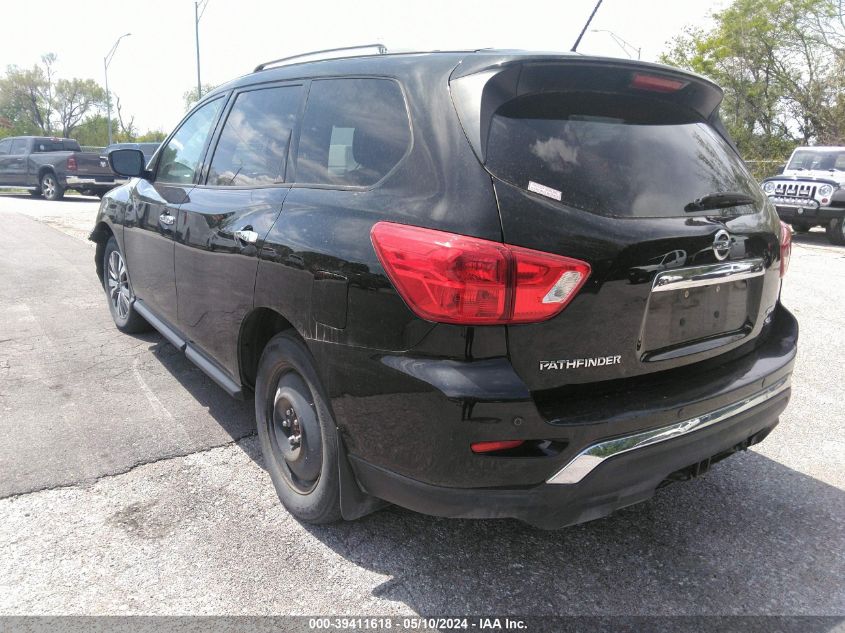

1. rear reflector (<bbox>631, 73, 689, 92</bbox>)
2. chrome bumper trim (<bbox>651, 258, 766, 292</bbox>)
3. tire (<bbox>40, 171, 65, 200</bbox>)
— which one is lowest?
tire (<bbox>40, 171, 65, 200</bbox>)

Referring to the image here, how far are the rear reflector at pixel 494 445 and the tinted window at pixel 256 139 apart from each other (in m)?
1.51

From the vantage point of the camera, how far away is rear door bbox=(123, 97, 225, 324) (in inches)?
149

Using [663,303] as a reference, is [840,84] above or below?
above

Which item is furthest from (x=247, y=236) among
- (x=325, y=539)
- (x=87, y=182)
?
(x=87, y=182)

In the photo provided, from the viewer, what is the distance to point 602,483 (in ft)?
6.88

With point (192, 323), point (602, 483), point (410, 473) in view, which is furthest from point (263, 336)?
point (602, 483)

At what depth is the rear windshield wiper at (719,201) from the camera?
235cm

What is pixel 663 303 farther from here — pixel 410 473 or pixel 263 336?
pixel 263 336

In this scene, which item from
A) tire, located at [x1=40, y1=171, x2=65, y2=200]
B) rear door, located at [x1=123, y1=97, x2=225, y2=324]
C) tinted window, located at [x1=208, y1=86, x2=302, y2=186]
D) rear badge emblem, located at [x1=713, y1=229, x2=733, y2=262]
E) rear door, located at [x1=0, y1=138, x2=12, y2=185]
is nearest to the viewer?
rear badge emblem, located at [x1=713, y1=229, x2=733, y2=262]

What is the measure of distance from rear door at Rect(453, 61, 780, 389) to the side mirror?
3014mm

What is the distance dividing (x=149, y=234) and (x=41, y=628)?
8.29ft

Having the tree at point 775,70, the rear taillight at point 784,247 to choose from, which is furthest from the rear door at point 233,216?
the tree at point 775,70

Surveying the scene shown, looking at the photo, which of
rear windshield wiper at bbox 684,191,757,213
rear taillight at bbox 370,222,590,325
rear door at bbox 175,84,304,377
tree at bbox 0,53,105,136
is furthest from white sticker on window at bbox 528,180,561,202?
tree at bbox 0,53,105,136

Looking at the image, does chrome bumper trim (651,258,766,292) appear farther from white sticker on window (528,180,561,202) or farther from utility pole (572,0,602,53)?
utility pole (572,0,602,53)
